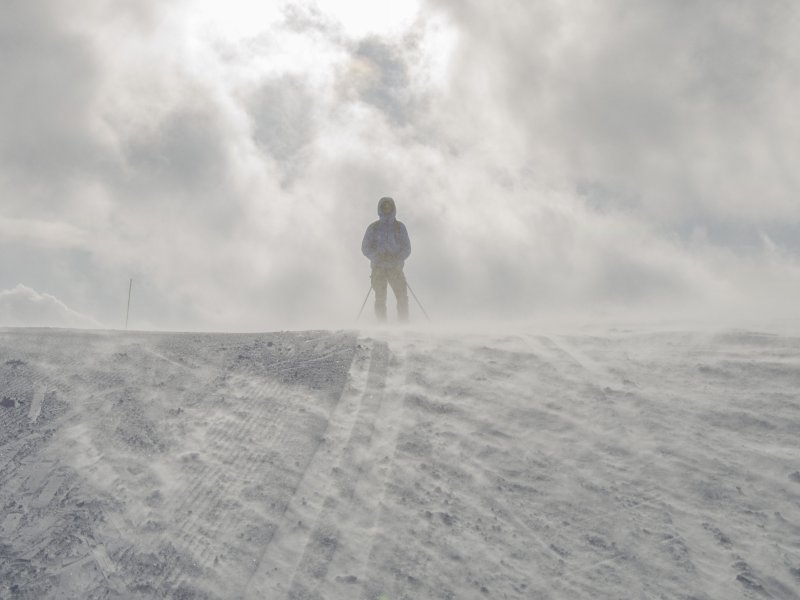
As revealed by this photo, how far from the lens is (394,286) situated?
43.5 ft

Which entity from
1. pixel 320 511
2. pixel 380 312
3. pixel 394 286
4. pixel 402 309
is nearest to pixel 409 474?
pixel 320 511

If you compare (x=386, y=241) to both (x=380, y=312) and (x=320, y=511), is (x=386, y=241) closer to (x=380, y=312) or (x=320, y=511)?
(x=380, y=312)

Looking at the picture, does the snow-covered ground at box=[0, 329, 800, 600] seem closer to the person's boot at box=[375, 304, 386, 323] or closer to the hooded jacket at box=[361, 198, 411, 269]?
the person's boot at box=[375, 304, 386, 323]

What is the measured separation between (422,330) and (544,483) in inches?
188

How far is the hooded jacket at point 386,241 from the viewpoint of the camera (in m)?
12.9

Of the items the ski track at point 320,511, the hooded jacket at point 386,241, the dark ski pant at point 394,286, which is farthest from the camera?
the dark ski pant at point 394,286

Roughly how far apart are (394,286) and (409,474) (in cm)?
794

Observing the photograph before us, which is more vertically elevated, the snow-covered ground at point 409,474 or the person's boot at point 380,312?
the person's boot at point 380,312

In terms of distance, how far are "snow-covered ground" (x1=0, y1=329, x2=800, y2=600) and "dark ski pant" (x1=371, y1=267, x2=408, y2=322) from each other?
194 inches

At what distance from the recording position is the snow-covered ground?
14.9 feet

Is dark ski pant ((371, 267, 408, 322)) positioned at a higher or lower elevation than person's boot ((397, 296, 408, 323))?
higher

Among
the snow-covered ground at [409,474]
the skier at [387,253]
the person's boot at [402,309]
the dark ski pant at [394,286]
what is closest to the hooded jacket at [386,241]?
the skier at [387,253]

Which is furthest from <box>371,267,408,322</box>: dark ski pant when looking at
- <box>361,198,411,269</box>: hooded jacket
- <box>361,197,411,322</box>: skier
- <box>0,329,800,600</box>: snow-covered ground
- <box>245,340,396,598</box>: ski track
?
<box>245,340,396,598</box>: ski track

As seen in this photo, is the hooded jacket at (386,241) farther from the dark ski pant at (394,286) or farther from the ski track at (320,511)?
the ski track at (320,511)
